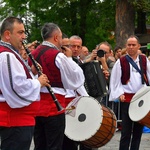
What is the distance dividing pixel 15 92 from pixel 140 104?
305 centimetres

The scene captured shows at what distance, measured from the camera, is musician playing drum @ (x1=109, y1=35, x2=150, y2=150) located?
6.86 metres

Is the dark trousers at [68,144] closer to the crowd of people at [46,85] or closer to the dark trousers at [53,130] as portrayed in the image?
the crowd of people at [46,85]

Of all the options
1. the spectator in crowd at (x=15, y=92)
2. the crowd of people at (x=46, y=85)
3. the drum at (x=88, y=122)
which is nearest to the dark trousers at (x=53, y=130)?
the crowd of people at (x=46, y=85)

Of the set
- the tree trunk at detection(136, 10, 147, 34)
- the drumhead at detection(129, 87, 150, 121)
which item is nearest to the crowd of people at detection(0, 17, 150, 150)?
the drumhead at detection(129, 87, 150, 121)

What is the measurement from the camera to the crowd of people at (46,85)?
415 centimetres

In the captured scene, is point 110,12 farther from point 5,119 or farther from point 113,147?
point 5,119

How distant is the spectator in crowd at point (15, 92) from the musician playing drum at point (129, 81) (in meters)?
2.69

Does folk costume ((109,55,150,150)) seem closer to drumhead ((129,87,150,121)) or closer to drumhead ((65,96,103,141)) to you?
drumhead ((129,87,150,121))

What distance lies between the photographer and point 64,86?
17.5ft

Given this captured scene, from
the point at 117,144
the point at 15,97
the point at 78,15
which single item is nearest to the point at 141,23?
the point at 78,15

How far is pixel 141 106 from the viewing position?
22.2 feet

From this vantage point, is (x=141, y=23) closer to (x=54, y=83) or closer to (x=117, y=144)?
(x=117, y=144)

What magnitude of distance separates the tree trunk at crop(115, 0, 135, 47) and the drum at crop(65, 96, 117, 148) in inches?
511

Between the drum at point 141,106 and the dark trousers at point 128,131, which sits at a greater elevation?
the drum at point 141,106
